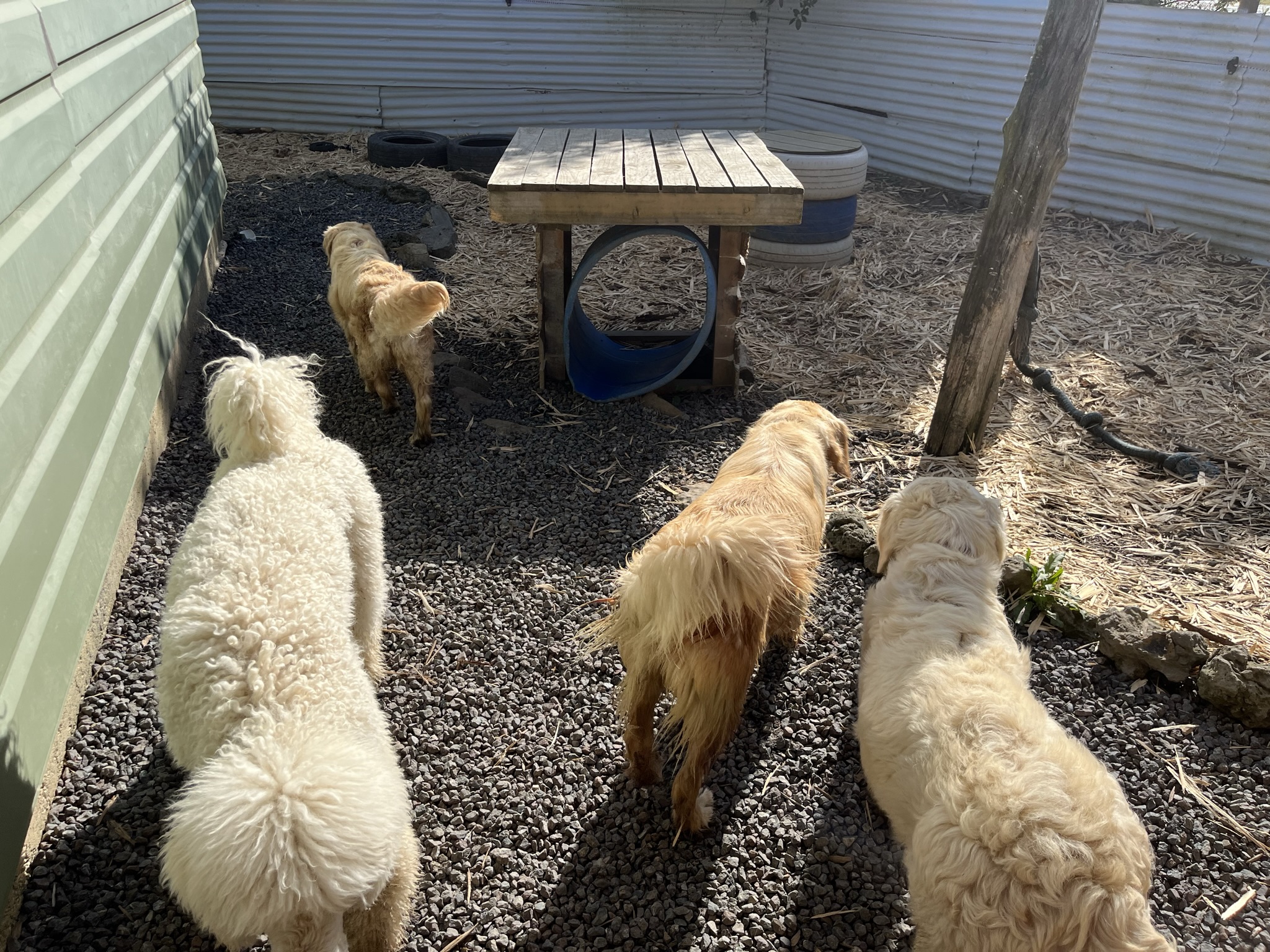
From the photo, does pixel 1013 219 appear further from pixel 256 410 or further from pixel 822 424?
pixel 256 410

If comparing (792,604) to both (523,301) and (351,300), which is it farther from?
(523,301)

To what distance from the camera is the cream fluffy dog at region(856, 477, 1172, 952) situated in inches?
73.3

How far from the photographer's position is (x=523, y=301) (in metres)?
7.30

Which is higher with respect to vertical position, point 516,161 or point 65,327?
point 516,161

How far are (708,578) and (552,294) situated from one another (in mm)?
3744

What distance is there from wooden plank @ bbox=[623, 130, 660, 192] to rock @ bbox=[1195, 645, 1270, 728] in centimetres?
377

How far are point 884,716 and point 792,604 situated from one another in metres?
0.56

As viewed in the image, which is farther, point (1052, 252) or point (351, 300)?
point (1052, 252)

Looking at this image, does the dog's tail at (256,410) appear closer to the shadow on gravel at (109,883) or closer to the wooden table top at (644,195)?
the shadow on gravel at (109,883)

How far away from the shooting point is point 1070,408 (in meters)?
5.59

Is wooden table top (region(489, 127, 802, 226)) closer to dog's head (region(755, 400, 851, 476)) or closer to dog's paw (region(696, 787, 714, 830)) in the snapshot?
dog's head (region(755, 400, 851, 476))

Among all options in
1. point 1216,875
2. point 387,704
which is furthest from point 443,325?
point 1216,875

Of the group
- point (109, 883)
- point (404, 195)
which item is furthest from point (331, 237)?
point (109, 883)

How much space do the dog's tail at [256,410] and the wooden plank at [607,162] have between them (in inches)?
98.4
